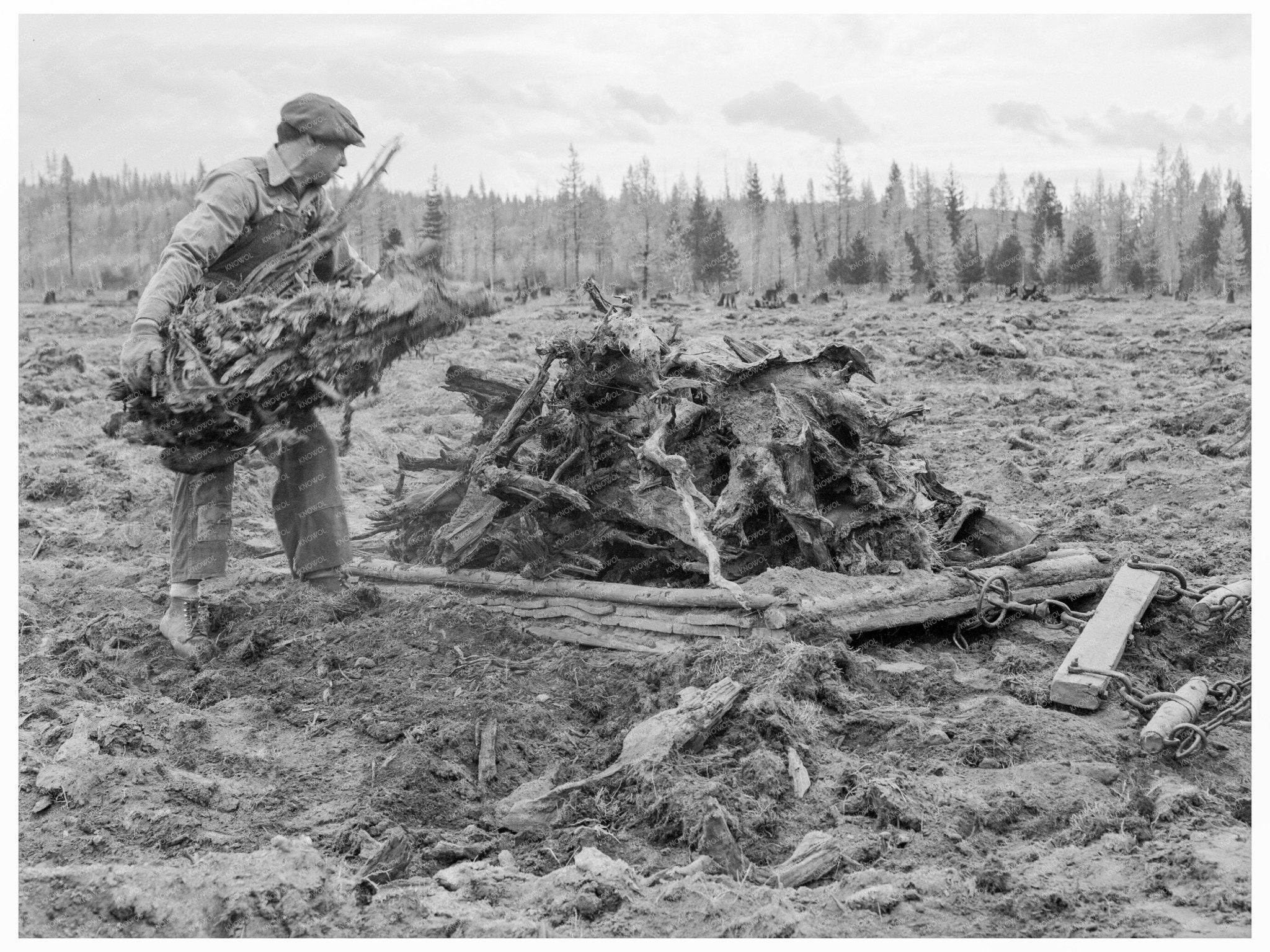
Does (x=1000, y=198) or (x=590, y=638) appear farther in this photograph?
(x=1000, y=198)

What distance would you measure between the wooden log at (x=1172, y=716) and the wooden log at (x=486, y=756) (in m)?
2.46

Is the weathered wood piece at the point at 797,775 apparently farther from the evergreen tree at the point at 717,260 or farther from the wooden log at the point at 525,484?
the evergreen tree at the point at 717,260

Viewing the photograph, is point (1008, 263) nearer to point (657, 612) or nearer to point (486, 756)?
point (657, 612)

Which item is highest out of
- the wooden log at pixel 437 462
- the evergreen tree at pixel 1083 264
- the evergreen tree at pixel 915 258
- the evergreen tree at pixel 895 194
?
the evergreen tree at pixel 895 194

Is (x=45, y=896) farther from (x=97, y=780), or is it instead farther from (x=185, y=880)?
(x=97, y=780)

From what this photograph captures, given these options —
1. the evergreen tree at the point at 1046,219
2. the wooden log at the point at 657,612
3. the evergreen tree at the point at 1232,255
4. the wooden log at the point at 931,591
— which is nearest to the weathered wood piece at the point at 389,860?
the wooden log at the point at 657,612

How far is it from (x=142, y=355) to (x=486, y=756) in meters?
2.35

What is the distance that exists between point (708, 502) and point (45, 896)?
3.36 m

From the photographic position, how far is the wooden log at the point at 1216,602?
16.3 ft

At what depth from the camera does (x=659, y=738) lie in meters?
3.95

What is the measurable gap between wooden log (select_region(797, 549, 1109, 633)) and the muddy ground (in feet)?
0.50

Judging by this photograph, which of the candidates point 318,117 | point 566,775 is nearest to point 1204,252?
point 318,117

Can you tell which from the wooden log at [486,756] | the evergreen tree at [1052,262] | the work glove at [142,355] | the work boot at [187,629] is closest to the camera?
the wooden log at [486,756]

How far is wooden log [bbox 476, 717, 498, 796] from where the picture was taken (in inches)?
157
